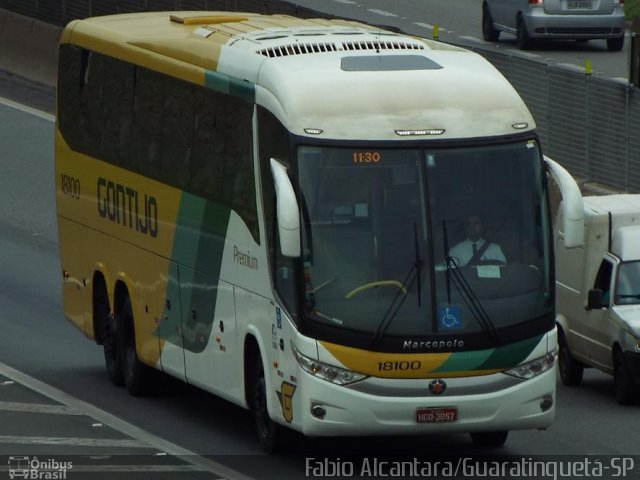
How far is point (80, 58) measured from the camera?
21.1m

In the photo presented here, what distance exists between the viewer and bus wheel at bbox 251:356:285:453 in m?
16.2

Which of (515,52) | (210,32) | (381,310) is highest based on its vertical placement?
(210,32)

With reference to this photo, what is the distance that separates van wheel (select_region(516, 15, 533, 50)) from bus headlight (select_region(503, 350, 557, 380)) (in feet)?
85.2

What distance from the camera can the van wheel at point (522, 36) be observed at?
40938mm

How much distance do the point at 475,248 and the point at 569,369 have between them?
7.37 m

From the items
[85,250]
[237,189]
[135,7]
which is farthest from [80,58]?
[135,7]

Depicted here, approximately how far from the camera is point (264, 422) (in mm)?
16391

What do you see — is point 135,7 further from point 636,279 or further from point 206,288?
point 206,288

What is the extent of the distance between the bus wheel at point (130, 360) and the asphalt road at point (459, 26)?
755 inches

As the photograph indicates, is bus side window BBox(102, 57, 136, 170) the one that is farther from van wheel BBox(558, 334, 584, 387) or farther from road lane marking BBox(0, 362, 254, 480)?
van wheel BBox(558, 334, 584, 387)

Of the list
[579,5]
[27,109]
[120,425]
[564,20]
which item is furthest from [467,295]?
[564,20]

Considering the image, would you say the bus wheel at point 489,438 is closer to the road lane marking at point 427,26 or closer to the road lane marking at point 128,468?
the road lane marking at point 128,468

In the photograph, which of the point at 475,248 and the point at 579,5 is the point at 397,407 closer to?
the point at 475,248

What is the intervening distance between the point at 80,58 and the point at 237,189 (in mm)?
5042
